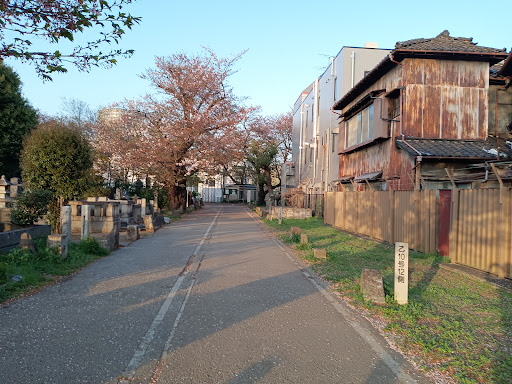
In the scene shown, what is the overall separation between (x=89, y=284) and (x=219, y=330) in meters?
3.74

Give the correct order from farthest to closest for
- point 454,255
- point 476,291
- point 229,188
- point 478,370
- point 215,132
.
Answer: point 229,188
point 215,132
point 454,255
point 476,291
point 478,370

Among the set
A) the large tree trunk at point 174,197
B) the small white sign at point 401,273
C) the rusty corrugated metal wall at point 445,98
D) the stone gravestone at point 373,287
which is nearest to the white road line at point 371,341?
the stone gravestone at point 373,287

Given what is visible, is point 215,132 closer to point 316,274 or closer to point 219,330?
point 316,274

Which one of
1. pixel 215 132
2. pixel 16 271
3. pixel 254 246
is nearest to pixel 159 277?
pixel 16 271

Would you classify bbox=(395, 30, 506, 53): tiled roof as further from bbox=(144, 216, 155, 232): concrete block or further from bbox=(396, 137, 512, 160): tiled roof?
bbox=(144, 216, 155, 232): concrete block

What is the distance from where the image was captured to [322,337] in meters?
5.18

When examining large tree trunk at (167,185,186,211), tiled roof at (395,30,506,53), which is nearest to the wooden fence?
tiled roof at (395,30,506,53)

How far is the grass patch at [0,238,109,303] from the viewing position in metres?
7.15

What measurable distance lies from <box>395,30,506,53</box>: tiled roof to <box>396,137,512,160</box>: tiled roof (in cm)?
332

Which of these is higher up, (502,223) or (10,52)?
(10,52)

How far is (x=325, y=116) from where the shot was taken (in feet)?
99.0

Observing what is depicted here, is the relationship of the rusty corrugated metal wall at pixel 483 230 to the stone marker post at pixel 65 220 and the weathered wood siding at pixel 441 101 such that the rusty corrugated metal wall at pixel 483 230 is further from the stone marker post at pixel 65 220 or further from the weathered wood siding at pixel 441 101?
the stone marker post at pixel 65 220

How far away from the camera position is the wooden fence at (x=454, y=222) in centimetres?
830

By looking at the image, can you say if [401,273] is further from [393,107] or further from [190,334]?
[393,107]
